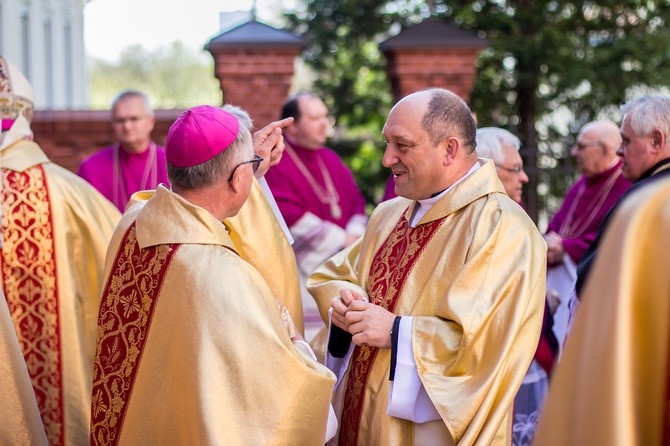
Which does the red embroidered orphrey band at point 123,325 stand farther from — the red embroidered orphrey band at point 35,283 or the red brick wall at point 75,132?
the red brick wall at point 75,132

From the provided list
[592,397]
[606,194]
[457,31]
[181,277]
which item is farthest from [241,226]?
[457,31]

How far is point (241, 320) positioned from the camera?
3.17 meters

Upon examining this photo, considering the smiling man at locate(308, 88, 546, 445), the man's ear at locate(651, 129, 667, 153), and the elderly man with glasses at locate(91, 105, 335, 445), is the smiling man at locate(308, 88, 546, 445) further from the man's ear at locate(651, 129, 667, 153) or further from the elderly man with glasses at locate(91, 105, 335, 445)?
the man's ear at locate(651, 129, 667, 153)

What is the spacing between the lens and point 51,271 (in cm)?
508

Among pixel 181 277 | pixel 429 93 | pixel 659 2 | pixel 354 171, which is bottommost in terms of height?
pixel 354 171

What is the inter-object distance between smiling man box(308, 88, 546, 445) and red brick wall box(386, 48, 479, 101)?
5061 mm

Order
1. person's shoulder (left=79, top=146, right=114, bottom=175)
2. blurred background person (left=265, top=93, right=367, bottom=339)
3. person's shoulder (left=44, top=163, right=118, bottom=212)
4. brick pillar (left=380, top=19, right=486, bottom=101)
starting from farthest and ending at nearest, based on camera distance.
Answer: brick pillar (left=380, top=19, right=486, bottom=101) → blurred background person (left=265, top=93, right=367, bottom=339) → person's shoulder (left=79, top=146, right=114, bottom=175) → person's shoulder (left=44, top=163, right=118, bottom=212)

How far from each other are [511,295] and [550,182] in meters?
6.88

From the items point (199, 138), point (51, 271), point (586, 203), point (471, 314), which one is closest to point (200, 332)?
point (199, 138)

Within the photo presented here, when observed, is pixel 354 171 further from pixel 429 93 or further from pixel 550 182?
pixel 429 93

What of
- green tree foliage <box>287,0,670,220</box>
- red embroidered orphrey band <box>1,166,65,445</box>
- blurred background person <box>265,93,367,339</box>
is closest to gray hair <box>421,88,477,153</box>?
red embroidered orphrey band <box>1,166,65,445</box>

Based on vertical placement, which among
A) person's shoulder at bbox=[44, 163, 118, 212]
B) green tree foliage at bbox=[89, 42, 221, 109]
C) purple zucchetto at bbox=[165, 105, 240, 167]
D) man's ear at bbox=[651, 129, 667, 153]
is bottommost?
green tree foliage at bbox=[89, 42, 221, 109]

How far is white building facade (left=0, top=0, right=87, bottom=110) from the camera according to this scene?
10930 millimetres

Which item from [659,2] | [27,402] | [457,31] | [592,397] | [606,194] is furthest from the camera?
[659,2]
